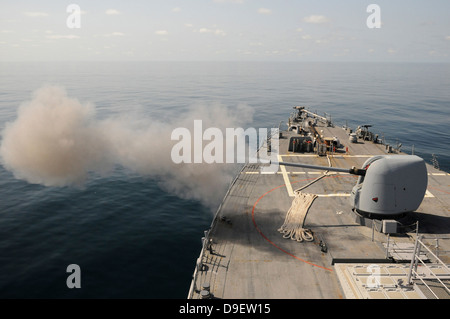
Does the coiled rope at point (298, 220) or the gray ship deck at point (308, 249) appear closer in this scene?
the gray ship deck at point (308, 249)

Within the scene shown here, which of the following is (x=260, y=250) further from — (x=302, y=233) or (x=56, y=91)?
(x=56, y=91)

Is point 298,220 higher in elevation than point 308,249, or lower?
higher

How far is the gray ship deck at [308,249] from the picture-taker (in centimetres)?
1393

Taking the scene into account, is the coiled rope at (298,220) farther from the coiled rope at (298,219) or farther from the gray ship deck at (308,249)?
the gray ship deck at (308,249)

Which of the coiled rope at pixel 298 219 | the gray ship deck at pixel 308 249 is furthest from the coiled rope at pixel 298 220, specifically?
the gray ship deck at pixel 308 249

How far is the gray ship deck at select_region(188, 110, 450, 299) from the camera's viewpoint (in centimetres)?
1393

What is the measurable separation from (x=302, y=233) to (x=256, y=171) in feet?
40.5

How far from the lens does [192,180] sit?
35000mm

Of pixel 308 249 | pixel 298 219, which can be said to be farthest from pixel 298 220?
pixel 308 249

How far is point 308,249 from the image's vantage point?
680 inches

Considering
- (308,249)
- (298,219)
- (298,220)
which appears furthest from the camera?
(298,219)

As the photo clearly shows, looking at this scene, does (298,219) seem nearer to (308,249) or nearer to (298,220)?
(298,220)

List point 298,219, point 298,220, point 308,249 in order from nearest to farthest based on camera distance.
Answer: point 308,249 < point 298,220 < point 298,219

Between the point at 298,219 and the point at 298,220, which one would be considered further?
the point at 298,219
